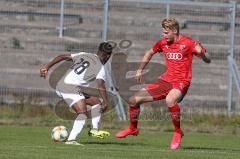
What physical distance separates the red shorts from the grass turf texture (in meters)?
0.98

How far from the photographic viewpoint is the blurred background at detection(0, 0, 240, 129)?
23.5m

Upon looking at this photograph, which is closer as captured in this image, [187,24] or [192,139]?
[192,139]

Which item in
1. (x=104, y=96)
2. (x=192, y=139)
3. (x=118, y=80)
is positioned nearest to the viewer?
(x=104, y=96)

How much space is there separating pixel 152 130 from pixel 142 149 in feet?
24.5

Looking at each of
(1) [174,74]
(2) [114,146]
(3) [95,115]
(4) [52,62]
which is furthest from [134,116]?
(4) [52,62]

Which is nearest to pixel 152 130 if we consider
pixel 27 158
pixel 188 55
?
pixel 188 55

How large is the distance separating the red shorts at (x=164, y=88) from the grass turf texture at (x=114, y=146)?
977 millimetres

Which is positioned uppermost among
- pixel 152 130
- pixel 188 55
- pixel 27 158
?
pixel 188 55

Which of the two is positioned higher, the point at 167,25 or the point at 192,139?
the point at 167,25

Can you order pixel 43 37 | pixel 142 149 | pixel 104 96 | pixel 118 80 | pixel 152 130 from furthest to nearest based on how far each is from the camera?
1. pixel 43 37
2. pixel 118 80
3. pixel 152 130
4. pixel 104 96
5. pixel 142 149

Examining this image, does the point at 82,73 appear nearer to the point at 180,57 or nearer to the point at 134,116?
the point at 134,116

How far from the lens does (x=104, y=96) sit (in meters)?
16.9

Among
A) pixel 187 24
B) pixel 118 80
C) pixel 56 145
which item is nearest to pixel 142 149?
pixel 56 145

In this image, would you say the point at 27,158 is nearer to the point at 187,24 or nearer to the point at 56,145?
the point at 56,145
